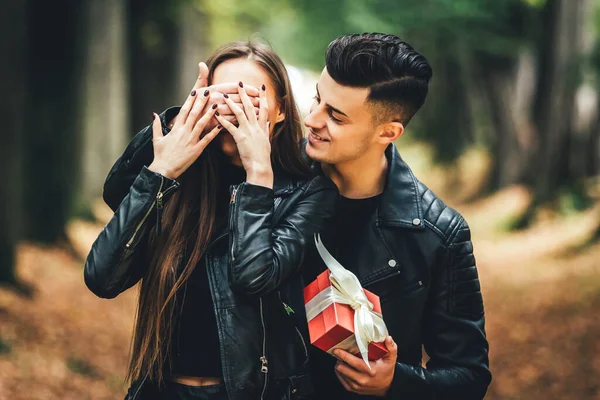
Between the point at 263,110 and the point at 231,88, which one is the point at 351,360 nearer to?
the point at 263,110

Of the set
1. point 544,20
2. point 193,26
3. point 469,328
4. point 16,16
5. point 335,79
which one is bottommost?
point 469,328

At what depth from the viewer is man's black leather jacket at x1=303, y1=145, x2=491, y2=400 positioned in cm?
281

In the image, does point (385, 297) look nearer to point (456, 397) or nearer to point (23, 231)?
point (456, 397)

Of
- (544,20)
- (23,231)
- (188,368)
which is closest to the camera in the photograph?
(188,368)

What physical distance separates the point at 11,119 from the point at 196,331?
240 inches

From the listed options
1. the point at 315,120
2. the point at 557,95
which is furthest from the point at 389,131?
the point at 557,95

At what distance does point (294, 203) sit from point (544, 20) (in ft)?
44.5

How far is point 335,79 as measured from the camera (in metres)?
2.86

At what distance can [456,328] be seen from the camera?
9.23ft

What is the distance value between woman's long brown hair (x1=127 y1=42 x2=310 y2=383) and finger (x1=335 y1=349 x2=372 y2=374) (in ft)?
1.99

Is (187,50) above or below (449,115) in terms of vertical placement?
above

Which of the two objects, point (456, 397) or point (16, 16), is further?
point (16, 16)

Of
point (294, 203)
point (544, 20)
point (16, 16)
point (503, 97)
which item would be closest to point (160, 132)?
point (294, 203)

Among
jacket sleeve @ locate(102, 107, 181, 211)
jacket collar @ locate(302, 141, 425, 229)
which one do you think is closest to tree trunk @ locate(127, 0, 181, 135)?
jacket sleeve @ locate(102, 107, 181, 211)
